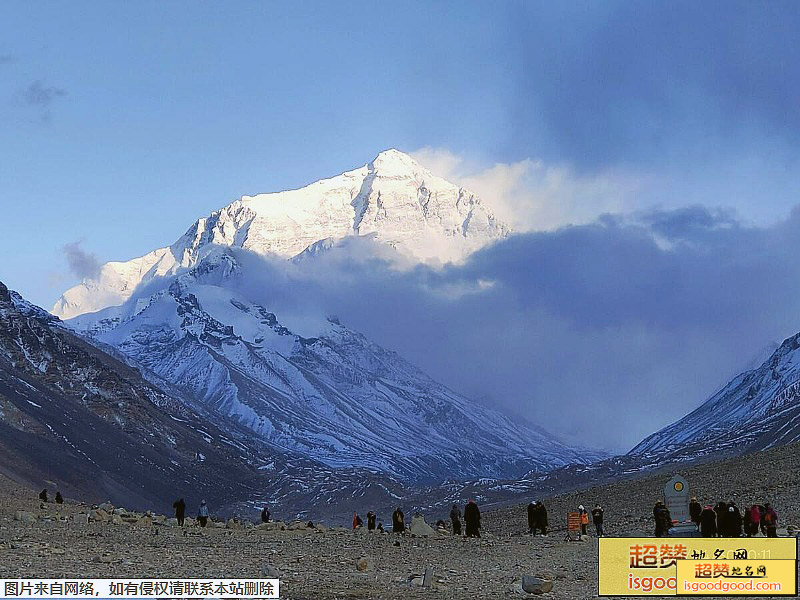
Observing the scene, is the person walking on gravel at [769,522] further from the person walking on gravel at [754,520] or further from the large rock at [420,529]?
the large rock at [420,529]

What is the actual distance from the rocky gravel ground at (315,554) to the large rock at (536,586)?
0.52 ft

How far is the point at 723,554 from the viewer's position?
80.9ft

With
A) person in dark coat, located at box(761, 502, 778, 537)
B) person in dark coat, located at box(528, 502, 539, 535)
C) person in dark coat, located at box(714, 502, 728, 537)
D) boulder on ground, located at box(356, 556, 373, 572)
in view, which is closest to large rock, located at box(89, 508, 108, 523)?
person in dark coat, located at box(528, 502, 539, 535)

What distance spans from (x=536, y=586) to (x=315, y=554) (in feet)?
40.9

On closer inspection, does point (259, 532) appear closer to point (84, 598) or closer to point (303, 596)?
point (303, 596)

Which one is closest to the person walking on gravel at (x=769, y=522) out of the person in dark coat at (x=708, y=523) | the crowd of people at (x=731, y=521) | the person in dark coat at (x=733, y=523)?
the crowd of people at (x=731, y=521)

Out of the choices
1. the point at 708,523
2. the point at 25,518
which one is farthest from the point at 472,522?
the point at 25,518

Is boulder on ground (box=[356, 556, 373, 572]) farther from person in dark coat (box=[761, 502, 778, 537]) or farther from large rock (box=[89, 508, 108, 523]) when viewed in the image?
large rock (box=[89, 508, 108, 523])

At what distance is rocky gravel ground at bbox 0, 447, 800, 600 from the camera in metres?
29.2

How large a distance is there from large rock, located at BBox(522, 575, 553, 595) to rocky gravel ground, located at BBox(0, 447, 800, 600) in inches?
6.2

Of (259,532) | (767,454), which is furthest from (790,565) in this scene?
(767,454)

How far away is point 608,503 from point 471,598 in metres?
50.1

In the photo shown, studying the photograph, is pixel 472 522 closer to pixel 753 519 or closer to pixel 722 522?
pixel 722 522

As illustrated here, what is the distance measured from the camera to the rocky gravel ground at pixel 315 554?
95.8ft
